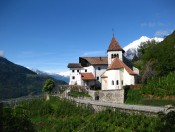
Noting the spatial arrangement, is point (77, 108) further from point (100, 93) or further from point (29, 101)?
point (29, 101)

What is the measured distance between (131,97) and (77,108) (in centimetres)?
893

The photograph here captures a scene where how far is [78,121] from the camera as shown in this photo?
35.8 metres

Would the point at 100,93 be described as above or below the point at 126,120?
above

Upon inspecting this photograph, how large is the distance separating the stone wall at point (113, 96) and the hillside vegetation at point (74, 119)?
21.1ft

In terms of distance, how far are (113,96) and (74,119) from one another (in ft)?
43.3

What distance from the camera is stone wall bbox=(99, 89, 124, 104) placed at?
4712 centimetres

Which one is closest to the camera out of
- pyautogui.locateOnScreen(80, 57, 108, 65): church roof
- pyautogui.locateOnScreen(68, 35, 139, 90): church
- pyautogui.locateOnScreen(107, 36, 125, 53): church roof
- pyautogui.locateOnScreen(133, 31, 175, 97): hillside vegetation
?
pyautogui.locateOnScreen(133, 31, 175, 97): hillside vegetation

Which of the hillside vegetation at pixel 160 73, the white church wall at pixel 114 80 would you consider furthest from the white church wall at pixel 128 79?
the hillside vegetation at pixel 160 73

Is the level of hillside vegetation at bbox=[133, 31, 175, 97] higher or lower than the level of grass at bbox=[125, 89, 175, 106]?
higher

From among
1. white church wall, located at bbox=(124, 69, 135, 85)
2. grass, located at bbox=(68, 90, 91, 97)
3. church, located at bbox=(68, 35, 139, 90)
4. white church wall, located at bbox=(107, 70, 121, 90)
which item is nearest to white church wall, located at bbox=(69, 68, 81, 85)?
church, located at bbox=(68, 35, 139, 90)

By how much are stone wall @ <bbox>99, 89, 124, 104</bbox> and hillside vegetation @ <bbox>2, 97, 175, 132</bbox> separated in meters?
6.43

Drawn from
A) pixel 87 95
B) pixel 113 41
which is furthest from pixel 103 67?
pixel 87 95

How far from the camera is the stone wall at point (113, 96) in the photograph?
47.1 m

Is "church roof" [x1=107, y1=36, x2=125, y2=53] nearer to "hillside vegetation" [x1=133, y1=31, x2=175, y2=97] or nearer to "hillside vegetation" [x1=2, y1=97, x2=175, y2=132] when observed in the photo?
"hillside vegetation" [x1=133, y1=31, x2=175, y2=97]
